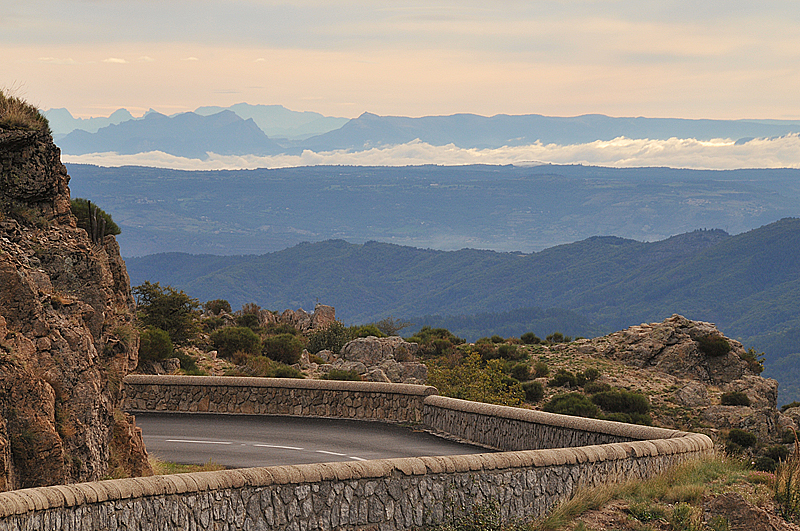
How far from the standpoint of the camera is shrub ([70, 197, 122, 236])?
54.4ft

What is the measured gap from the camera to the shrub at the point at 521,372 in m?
40.5

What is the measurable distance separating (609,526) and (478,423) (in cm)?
823

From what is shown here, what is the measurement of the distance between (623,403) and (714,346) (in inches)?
343

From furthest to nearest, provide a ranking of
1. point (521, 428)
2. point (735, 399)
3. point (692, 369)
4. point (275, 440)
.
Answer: point (692, 369) → point (735, 399) → point (275, 440) → point (521, 428)

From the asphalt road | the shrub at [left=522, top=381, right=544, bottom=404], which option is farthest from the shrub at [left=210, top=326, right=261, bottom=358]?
the asphalt road

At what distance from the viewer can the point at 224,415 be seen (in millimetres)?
24250

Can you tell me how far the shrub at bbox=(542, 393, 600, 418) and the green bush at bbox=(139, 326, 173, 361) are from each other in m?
15.5

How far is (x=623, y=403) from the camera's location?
3581 centimetres

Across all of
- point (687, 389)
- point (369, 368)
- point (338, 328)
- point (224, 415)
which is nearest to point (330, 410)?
point (224, 415)

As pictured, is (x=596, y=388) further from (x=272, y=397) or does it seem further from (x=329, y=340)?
(x=272, y=397)

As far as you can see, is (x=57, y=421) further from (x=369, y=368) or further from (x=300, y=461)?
(x=369, y=368)

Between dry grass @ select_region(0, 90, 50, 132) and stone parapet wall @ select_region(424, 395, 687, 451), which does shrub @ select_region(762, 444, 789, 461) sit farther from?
dry grass @ select_region(0, 90, 50, 132)

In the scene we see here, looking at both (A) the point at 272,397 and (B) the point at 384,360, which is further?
(B) the point at 384,360

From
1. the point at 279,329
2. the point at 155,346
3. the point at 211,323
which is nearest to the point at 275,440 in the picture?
the point at 155,346
